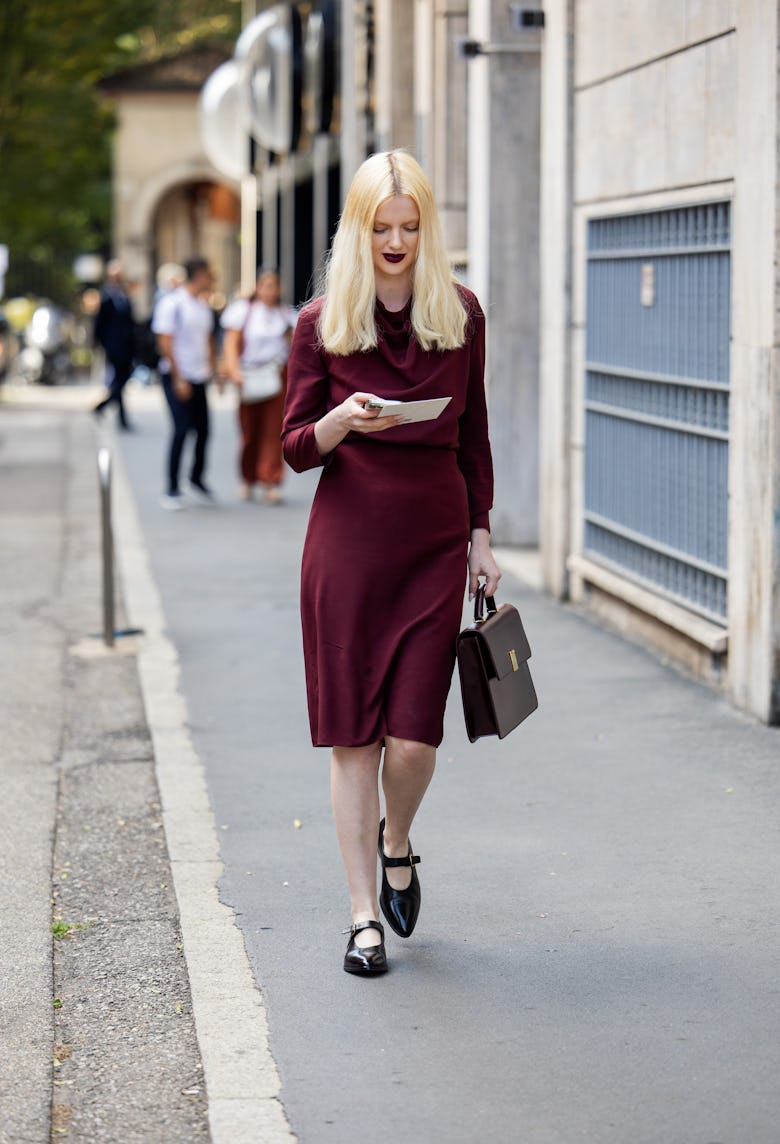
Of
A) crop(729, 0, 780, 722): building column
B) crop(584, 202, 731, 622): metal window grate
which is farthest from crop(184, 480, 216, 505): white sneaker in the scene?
crop(729, 0, 780, 722): building column

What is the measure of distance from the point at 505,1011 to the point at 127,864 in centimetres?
175

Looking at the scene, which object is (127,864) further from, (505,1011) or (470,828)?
(505,1011)

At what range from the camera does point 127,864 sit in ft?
19.4

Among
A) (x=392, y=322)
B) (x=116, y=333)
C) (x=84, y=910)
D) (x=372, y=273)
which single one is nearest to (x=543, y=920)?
(x=84, y=910)

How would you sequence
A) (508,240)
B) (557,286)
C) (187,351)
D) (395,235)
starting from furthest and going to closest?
(187,351), (508,240), (557,286), (395,235)

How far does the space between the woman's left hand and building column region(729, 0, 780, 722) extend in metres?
2.57

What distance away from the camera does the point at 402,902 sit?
4.95 m

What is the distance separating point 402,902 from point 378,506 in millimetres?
1017

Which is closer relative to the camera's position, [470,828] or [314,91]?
[470,828]

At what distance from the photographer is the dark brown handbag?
15.4 feet

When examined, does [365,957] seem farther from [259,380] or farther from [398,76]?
[398,76]

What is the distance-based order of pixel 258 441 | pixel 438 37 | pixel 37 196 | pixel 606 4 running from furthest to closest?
1. pixel 37 196
2. pixel 258 441
3. pixel 438 37
4. pixel 606 4

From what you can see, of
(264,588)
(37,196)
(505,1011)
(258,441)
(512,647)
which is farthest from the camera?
(37,196)

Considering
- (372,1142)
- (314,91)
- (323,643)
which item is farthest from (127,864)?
(314,91)
